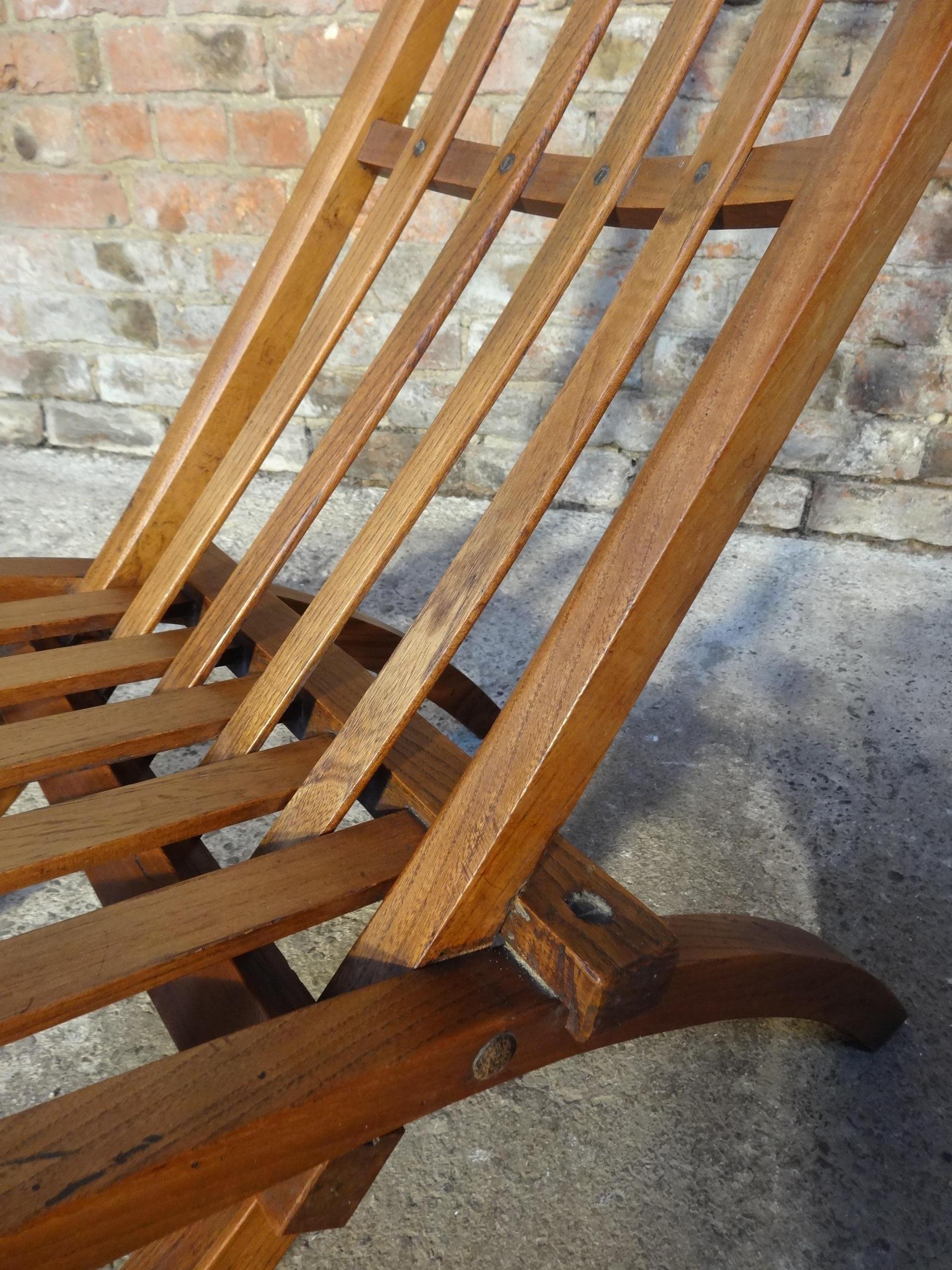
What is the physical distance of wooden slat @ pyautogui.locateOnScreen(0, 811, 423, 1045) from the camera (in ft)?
2.38

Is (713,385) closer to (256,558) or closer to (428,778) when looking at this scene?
(428,778)

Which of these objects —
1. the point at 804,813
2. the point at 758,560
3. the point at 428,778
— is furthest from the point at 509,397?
the point at 428,778

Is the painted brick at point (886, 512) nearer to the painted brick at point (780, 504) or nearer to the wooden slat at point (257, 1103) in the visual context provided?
the painted brick at point (780, 504)

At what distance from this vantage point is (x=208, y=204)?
8.55 feet

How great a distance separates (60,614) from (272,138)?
1.67 meters

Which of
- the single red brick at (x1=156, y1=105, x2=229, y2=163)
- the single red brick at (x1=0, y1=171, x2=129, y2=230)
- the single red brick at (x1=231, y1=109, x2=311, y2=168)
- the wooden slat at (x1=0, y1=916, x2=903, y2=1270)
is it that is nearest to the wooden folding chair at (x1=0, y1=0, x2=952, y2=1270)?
the wooden slat at (x1=0, y1=916, x2=903, y2=1270)

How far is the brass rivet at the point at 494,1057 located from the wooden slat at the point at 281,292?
92 centimetres

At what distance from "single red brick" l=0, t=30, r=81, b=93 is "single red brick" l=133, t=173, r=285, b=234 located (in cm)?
30

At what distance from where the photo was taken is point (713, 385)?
80 centimetres

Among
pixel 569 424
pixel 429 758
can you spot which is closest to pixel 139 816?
pixel 429 758

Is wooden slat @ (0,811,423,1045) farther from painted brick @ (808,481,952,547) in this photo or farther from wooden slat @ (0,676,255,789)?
painted brick @ (808,481,952,547)

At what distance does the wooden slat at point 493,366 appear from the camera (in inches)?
39.9

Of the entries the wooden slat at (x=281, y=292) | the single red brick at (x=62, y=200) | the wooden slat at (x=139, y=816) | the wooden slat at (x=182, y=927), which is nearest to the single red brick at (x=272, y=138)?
the single red brick at (x=62, y=200)

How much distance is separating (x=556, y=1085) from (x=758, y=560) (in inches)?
62.1
